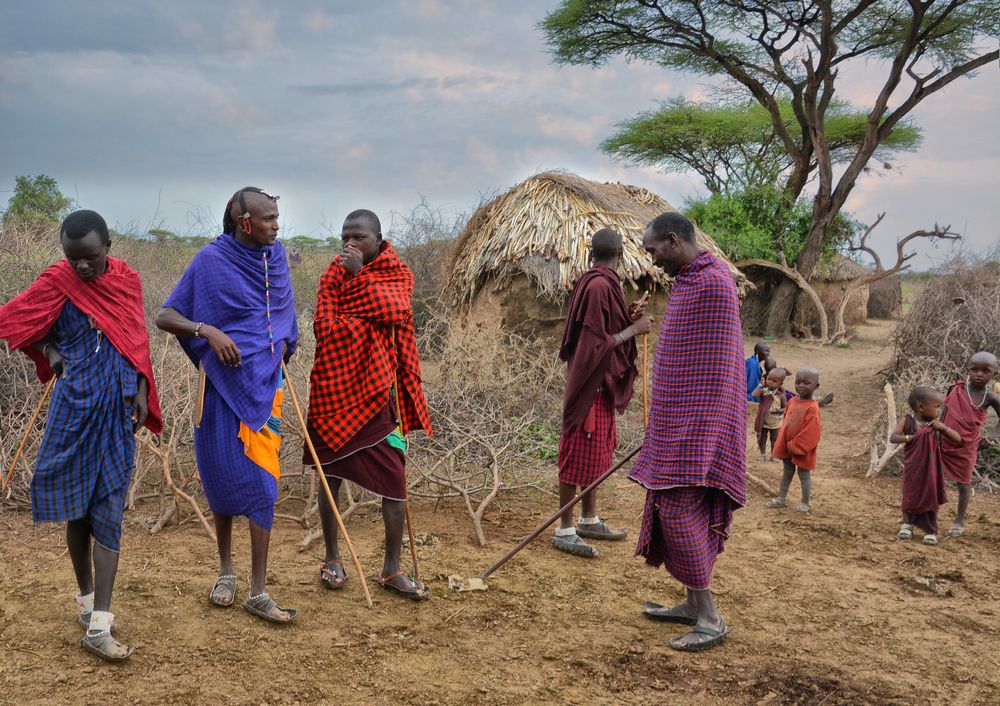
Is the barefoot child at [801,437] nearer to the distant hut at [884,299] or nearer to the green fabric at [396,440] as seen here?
the green fabric at [396,440]

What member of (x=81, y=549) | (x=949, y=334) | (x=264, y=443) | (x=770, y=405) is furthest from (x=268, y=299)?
(x=949, y=334)

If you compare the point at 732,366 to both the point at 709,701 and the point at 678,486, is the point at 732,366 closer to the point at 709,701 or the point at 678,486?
the point at 678,486

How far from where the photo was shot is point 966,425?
5.16 meters

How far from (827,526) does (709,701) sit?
2627 mm

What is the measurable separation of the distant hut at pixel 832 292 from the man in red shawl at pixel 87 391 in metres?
14.8

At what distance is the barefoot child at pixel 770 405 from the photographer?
660 centimetres

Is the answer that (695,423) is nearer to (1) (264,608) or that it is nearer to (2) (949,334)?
(1) (264,608)

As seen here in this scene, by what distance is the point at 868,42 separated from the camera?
17188mm

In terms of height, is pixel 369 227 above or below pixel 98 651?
above

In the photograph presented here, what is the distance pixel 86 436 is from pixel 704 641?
2.55 meters

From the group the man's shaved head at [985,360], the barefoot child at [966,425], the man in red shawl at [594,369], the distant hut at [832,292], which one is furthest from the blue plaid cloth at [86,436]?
the distant hut at [832,292]

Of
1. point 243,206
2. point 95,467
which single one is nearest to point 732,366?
point 243,206

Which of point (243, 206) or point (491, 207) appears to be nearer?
point (243, 206)

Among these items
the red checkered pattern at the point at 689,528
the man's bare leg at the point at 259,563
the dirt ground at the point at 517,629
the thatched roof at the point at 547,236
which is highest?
the thatched roof at the point at 547,236
